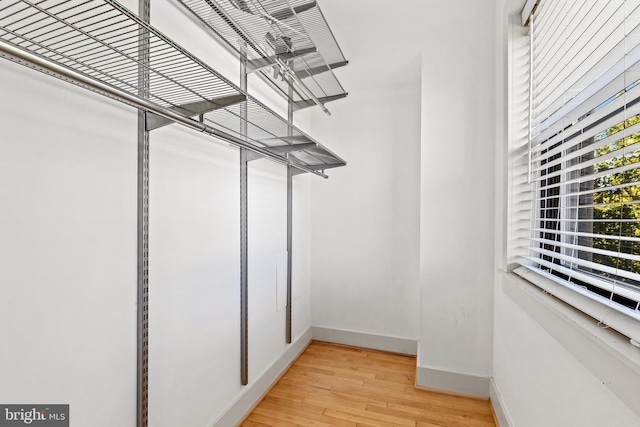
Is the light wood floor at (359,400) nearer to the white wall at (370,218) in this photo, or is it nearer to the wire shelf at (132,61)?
the white wall at (370,218)

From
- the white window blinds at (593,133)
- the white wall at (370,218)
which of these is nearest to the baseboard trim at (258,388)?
the white wall at (370,218)

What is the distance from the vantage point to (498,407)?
1.64m

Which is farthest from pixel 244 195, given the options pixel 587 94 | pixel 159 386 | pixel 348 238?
pixel 587 94

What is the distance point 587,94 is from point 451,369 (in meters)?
1.67

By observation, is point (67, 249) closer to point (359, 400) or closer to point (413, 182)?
point (359, 400)

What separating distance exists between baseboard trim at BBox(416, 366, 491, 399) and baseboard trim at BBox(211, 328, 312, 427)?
0.88 metres

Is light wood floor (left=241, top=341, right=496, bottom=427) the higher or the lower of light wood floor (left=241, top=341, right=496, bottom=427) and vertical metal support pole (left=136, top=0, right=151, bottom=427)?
the lower

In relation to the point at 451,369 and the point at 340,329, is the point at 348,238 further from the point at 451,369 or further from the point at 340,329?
the point at 451,369

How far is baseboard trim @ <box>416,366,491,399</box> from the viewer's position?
188 centimetres

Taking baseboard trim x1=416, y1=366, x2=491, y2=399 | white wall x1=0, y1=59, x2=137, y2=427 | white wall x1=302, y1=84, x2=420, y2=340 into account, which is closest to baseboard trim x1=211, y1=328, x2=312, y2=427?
white wall x1=302, y1=84, x2=420, y2=340

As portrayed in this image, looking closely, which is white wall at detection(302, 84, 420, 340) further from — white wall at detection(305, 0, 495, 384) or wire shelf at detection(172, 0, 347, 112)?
wire shelf at detection(172, 0, 347, 112)

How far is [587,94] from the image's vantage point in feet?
3.14

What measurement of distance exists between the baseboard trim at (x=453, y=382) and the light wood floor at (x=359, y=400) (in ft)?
0.16

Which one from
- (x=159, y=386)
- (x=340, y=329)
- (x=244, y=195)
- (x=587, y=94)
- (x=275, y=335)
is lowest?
(x=340, y=329)
